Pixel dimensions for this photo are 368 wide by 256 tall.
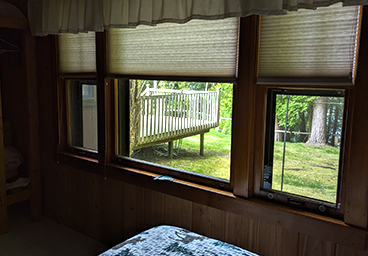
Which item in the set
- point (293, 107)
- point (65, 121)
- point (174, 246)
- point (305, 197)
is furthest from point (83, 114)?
point (305, 197)

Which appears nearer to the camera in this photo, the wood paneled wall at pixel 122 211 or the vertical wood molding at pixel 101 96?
the wood paneled wall at pixel 122 211

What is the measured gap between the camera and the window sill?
1.52 meters

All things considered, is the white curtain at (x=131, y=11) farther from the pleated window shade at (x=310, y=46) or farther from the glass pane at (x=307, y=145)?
the glass pane at (x=307, y=145)

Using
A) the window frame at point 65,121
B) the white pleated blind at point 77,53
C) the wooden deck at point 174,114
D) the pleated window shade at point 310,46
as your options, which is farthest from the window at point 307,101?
the window frame at point 65,121

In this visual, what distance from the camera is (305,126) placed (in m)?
1.68

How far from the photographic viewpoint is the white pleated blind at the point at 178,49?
1823 mm

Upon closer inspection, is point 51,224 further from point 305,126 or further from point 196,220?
point 305,126

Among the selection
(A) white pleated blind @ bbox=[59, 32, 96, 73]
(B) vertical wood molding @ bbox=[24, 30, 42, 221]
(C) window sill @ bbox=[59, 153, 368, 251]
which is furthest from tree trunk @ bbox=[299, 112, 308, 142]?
(B) vertical wood molding @ bbox=[24, 30, 42, 221]

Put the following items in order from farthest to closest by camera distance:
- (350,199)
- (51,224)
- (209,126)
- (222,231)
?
(51,224) → (209,126) → (222,231) → (350,199)

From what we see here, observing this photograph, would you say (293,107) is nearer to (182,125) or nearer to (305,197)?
(305,197)

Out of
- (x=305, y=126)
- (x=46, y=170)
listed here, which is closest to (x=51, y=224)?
(x=46, y=170)

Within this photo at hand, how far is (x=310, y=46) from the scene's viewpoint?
5.06ft

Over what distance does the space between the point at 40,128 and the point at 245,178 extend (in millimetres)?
2229

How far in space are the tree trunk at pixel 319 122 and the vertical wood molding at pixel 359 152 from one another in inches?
5.4
